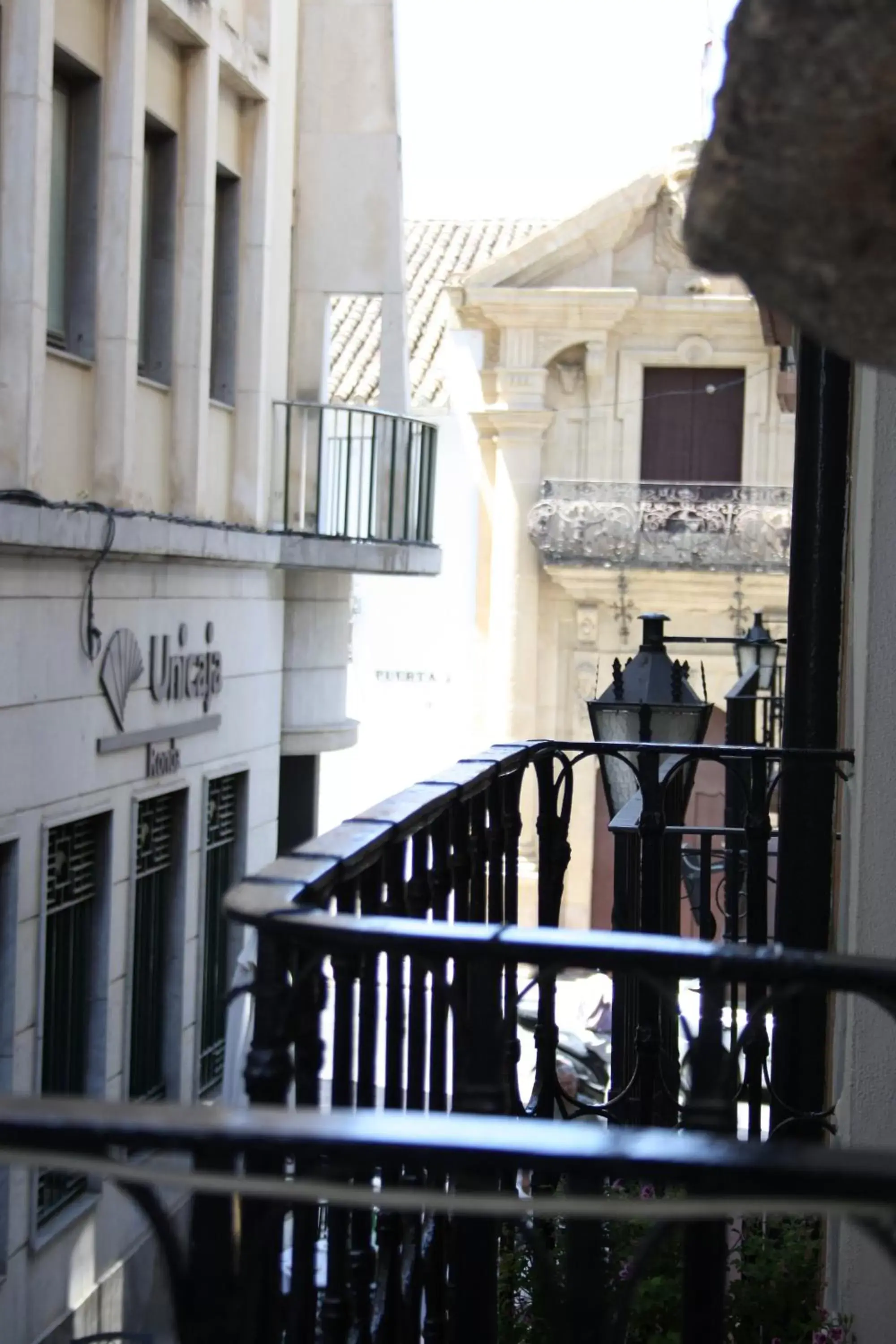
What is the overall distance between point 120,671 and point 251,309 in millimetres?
3967

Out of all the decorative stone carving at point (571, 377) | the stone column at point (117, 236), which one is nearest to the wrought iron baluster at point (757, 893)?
the stone column at point (117, 236)

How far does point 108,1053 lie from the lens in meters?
10.2

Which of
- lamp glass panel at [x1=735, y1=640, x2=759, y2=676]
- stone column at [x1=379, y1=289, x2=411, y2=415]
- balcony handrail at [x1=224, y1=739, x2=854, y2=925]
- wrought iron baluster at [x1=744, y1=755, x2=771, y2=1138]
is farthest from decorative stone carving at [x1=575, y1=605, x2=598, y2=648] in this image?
balcony handrail at [x1=224, y1=739, x2=854, y2=925]

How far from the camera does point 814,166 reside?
1376 millimetres

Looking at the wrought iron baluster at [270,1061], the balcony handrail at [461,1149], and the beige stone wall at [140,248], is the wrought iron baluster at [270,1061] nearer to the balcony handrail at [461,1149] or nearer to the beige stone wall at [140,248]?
the balcony handrail at [461,1149]

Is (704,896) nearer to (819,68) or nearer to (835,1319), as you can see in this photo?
(835,1319)

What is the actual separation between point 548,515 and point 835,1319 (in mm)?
21553

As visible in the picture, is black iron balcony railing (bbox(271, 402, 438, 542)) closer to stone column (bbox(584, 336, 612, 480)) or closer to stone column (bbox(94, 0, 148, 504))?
stone column (bbox(94, 0, 148, 504))

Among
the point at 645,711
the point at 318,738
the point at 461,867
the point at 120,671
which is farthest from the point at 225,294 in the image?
the point at 461,867

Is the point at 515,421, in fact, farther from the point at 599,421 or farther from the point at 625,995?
the point at 625,995

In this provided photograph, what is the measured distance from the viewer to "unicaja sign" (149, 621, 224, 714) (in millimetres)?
11023

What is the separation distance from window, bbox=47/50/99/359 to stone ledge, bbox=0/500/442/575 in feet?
3.77

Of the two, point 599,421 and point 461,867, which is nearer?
point 461,867

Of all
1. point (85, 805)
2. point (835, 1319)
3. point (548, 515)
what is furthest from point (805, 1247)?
point (548, 515)
